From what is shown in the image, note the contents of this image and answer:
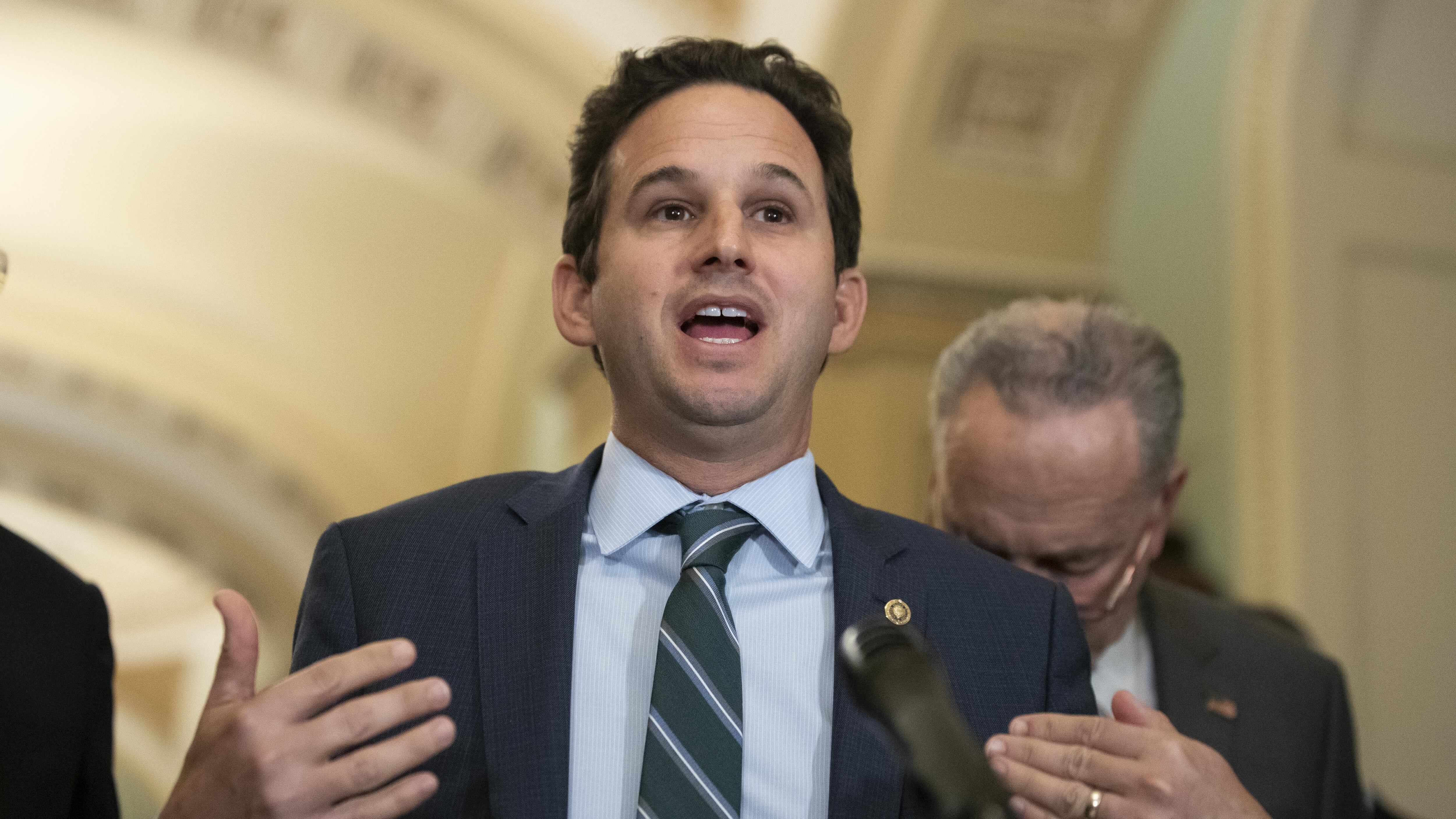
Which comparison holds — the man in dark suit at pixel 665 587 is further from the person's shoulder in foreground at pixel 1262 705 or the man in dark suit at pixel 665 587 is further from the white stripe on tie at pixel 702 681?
the person's shoulder in foreground at pixel 1262 705

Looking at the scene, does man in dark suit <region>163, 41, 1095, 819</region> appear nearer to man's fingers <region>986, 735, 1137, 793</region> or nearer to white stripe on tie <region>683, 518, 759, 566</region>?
white stripe on tie <region>683, 518, 759, 566</region>

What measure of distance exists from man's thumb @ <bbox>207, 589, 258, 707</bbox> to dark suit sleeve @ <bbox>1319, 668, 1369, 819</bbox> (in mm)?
1830

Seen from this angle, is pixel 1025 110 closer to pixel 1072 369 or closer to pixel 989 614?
pixel 1072 369

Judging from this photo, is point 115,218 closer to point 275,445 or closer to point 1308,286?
point 275,445

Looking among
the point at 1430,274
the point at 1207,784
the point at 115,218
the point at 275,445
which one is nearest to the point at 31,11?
the point at 115,218

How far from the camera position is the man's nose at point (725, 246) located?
1.62m

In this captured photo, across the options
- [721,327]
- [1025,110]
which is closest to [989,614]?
[721,327]

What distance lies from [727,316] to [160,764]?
18.4 metres

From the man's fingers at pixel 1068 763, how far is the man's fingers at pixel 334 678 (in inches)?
23.4

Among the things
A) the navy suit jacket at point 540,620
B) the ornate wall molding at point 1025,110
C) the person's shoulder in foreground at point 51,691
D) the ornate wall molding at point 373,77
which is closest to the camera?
the navy suit jacket at point 540,620

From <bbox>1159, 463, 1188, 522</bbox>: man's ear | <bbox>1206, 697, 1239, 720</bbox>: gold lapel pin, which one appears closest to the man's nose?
<bbox>1159, 463, 1188, 522</bbox>: man's ear

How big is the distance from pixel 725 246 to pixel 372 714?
70 centimetres

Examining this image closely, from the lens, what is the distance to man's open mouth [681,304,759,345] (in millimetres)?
1665

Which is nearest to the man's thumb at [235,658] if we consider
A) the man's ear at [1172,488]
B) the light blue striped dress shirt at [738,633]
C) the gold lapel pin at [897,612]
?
the light blue striped dress shirt at [738,633]
